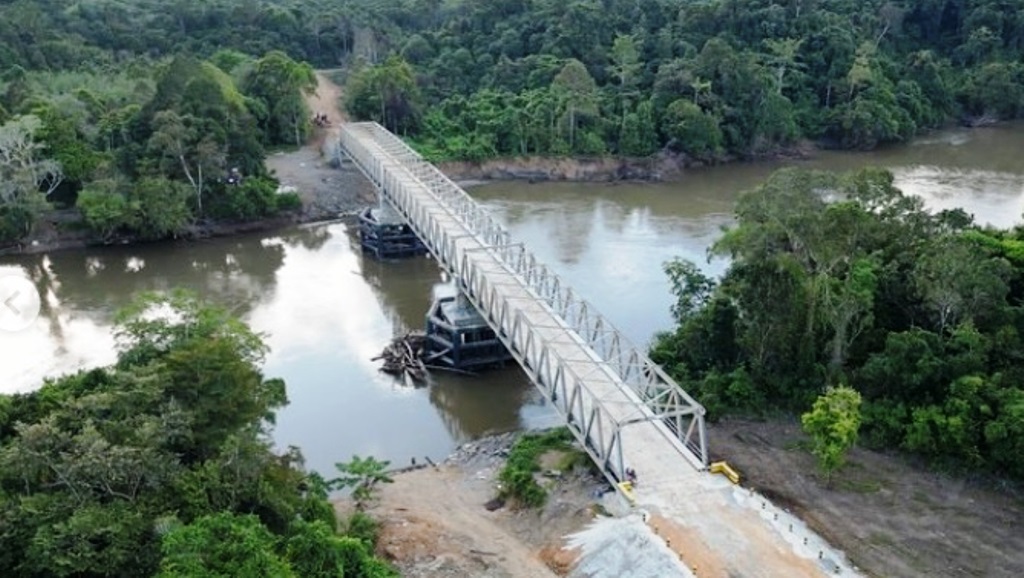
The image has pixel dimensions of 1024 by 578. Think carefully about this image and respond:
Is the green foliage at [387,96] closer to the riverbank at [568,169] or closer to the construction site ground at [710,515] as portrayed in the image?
the riverbank at [568,169]

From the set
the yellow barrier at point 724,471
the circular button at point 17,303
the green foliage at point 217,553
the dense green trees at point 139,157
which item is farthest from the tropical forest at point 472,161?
the circular button at point 17,303

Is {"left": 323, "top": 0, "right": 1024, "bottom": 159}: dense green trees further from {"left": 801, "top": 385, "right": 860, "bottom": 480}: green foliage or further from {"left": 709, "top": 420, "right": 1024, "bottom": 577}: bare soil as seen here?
{"left": 801, "top": 385, "right": 860, "bottom": 480}: green foliage

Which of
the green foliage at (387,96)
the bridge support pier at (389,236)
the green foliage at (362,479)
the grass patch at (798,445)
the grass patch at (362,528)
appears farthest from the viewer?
the green foliage at (387,96)

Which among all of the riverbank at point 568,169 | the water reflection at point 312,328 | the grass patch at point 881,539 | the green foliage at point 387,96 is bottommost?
the water reflection at point 312,328

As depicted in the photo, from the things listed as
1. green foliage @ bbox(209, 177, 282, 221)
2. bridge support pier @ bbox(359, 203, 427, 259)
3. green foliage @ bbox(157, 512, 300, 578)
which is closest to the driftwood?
bridge support pier @ bbox(359, 203, 427, 259)

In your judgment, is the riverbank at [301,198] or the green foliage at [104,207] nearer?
the green foliage at [104,207]

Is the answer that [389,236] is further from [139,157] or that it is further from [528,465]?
[528,465]

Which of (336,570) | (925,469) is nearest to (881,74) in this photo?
(925,469)

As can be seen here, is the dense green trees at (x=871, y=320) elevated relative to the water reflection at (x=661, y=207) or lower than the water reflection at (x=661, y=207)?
elevated

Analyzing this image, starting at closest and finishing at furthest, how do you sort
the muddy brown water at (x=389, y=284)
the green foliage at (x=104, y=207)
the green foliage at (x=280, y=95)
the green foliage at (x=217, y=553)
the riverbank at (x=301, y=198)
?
the green foliage at (x=217, y=553) < the muddy brown water at (x=389, y=284) < the green foliage at (x=104, y=207) < the riverbank at (x=301, y=198) < the green foliage at (x=280, y=95)
